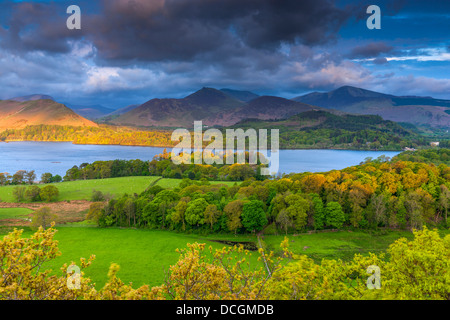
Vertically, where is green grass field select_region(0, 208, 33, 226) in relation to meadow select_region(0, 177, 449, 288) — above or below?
above

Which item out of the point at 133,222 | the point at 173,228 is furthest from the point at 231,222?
the point at 133,222

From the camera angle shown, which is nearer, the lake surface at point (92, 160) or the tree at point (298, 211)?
the tree at point (298, 211)

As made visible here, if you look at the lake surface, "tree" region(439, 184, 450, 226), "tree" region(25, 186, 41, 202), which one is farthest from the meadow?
the lake surface

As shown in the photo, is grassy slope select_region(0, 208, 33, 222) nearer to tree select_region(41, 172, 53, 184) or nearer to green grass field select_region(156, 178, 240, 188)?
green grass field select_region(156, 178, 240, 188)

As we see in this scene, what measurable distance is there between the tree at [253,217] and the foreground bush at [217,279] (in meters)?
22.3

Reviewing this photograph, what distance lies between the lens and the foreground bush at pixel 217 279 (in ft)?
25.3

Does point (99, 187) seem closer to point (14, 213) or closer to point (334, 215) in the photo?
point (14, 213)

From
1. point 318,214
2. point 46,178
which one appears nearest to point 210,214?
point 318,214

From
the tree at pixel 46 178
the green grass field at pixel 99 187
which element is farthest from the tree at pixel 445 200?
the tree at pixel 46 178

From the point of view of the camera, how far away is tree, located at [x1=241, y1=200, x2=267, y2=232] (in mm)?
37312

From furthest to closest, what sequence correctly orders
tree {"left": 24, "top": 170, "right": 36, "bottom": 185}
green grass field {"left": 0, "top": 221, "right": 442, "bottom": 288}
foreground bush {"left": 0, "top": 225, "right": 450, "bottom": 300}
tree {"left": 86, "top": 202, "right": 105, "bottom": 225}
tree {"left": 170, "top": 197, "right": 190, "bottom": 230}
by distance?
tree {"left": 24, "top": 170, "right": 36, "bottom": 185}, tree {"left": 86, "top": 202, "right": 105, "bottom": 225}, tree {"left": 170, "top": 197, "right": 190, "bottom": 230}, green grass field {"left": 0, "top": 221, "right": 442, "bottom": 288}, foreground bush {"left": 0, "top": 225, "right": 450, "bottom": 300}

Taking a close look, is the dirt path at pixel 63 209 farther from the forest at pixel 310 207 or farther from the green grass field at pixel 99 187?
the forest at pixel 310 207

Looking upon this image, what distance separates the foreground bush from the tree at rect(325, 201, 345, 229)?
24.0 m
